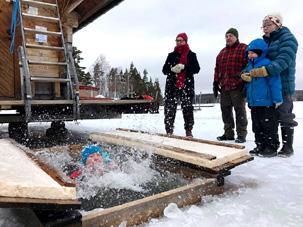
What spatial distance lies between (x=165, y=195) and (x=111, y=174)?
0.78 metres

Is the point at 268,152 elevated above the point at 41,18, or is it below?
below

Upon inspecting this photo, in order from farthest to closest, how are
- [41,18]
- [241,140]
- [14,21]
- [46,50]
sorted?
[46,50], [41,18], [14,21], [241,140]

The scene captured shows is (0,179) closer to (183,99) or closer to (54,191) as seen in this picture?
(54,191)

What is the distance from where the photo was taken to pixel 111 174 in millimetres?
3113

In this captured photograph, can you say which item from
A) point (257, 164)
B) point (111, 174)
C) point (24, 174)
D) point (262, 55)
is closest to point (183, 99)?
point (262, 55)

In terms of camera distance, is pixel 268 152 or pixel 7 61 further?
pixel 7 61

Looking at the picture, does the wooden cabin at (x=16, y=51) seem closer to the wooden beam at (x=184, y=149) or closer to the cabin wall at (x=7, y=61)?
the cabin wall at (x=7, y=61)

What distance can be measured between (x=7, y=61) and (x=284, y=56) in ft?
→ 16.2

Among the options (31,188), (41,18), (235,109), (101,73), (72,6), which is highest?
(101,73)

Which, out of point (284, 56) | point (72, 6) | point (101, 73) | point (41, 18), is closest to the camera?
point (284, 56)

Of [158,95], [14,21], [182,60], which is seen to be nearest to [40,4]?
[14,21]

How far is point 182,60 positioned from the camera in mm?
5906

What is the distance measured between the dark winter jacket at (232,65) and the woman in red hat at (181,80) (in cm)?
48

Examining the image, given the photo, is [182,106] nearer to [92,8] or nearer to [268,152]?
[268,152]
